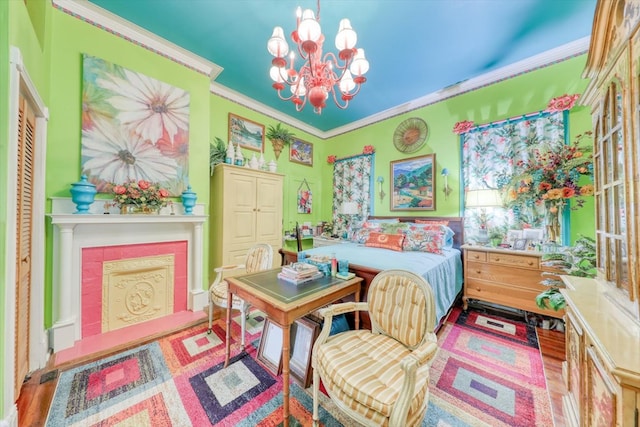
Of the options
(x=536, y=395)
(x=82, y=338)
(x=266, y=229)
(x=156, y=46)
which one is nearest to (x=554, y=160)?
(x=536, y=395)

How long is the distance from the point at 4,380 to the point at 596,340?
2851 mm

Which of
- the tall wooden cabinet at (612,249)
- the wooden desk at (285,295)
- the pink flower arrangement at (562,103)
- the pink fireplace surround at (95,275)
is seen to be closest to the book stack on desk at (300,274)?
the wooden desk at (285,295)

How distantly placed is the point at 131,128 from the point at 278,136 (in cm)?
236

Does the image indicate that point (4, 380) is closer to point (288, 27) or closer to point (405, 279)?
point (405, 279)

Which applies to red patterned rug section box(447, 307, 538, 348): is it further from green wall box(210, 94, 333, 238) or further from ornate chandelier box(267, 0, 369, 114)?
green wall box(210, 94, 333, 238)

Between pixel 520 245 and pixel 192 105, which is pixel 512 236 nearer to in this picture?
pixel 520 245

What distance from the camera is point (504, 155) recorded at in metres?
3.09

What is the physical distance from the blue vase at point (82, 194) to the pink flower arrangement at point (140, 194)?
0.63 feet

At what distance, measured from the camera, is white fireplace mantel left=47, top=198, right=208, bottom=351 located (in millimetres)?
2107

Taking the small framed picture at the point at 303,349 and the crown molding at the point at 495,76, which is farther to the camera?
the crown molding at the point at 495,76

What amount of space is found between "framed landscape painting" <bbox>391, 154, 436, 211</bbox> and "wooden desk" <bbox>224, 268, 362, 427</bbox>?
2.46m

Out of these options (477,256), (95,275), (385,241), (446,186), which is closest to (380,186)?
(446,186)

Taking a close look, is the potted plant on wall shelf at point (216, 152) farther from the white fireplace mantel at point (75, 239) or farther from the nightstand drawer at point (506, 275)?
the nightstand drawer at point (506, 275)

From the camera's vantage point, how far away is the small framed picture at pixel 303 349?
1.74m
